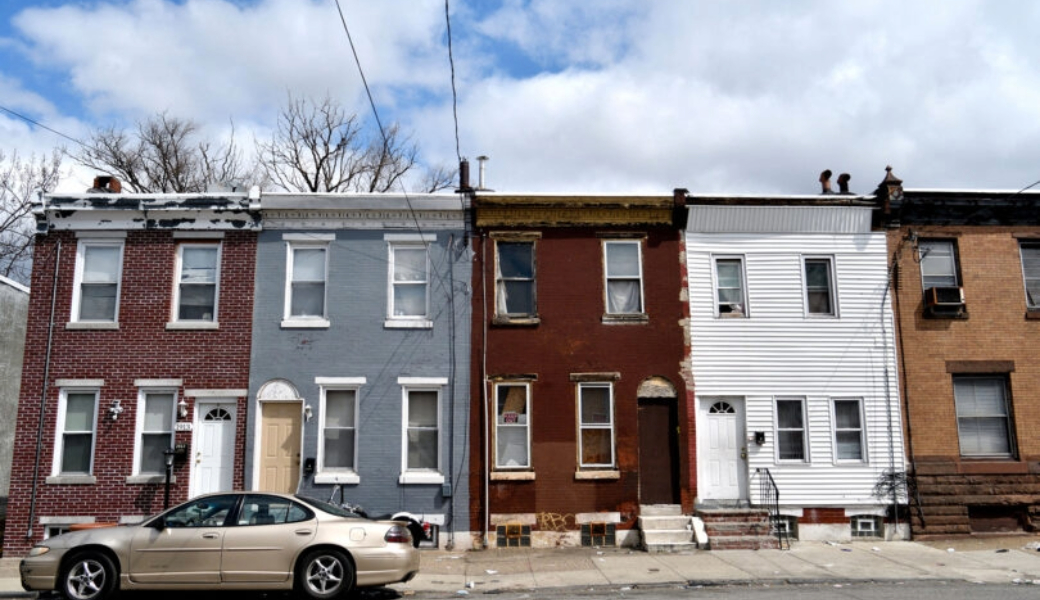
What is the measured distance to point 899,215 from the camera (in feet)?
53.8

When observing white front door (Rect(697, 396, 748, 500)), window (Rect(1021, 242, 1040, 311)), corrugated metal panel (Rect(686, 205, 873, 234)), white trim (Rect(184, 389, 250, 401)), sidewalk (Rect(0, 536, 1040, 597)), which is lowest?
sidewalk (Rect(0, 536, 1040, 597))

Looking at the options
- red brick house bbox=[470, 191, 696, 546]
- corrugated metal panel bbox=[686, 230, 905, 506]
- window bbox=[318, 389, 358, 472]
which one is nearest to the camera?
red brick house bbox=[470, 191, 696, 546]

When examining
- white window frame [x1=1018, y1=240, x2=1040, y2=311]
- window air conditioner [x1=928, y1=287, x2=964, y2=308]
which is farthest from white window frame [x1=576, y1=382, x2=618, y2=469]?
white window frame [x1=1018, y1=240, x2=1040, y2=311]

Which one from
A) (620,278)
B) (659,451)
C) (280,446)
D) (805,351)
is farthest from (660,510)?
(280,446)

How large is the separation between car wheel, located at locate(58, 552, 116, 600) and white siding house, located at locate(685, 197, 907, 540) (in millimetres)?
10257

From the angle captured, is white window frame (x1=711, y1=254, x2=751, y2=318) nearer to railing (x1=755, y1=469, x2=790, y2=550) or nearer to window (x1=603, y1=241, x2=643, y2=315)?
window (x1=603, y1=241, x2=643, y2=315)

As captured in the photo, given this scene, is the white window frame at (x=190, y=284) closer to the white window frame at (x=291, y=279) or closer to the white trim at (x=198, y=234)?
the white trim at (x=198, y=234)

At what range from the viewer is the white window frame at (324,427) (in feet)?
49.4

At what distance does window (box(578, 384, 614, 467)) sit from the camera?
15.5m

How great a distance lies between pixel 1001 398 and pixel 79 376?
59.8 feet

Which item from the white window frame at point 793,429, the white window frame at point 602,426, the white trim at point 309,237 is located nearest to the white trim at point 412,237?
the white trim at point 309,237

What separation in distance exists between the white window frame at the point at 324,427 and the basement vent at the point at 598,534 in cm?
440

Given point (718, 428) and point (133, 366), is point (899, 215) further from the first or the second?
point (133, 366)

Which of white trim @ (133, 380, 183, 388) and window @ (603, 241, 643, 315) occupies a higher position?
window @ (603, 241, 643, 315)
